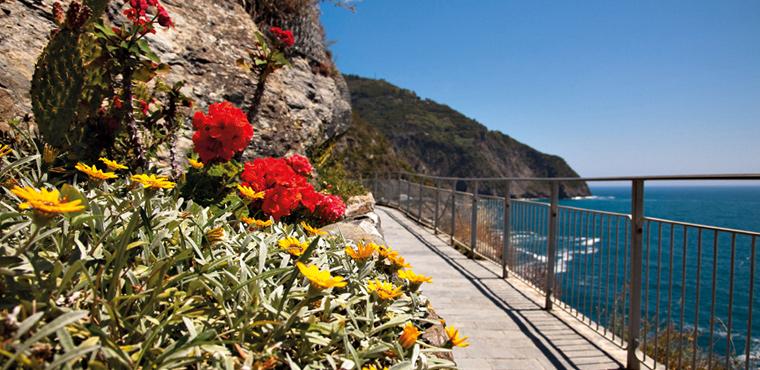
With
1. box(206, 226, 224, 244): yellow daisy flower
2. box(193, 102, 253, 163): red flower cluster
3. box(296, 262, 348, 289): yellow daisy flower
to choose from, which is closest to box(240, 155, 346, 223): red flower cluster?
box(193, 102, 253, 163): red flower cluster

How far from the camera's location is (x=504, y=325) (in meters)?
3.58

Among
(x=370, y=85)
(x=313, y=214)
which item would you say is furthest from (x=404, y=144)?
(x=313, y=214)

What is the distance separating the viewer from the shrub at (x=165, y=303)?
2.62ft

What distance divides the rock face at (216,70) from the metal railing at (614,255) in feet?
9.32

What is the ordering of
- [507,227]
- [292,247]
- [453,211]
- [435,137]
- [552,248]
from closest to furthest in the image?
[292,247] → [552,248] → [507,227] → [453,211] → [435,137]

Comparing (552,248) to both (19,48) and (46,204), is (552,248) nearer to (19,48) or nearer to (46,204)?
Answer: (46,204)

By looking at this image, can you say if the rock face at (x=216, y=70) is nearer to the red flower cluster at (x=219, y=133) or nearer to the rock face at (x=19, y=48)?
the rock face at (x=19, y=48)

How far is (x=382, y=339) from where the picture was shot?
4.00ft

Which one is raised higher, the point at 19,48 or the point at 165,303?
the point at 19,48

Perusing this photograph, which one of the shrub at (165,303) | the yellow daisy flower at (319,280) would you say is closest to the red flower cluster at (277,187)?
the shrub at (165,303)

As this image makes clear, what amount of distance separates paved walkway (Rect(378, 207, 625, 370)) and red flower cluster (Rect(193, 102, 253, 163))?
2164 millimetres

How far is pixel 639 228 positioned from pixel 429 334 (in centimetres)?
222

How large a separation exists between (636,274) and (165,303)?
9.77 feet

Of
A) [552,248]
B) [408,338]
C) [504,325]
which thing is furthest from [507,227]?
[408,338]
